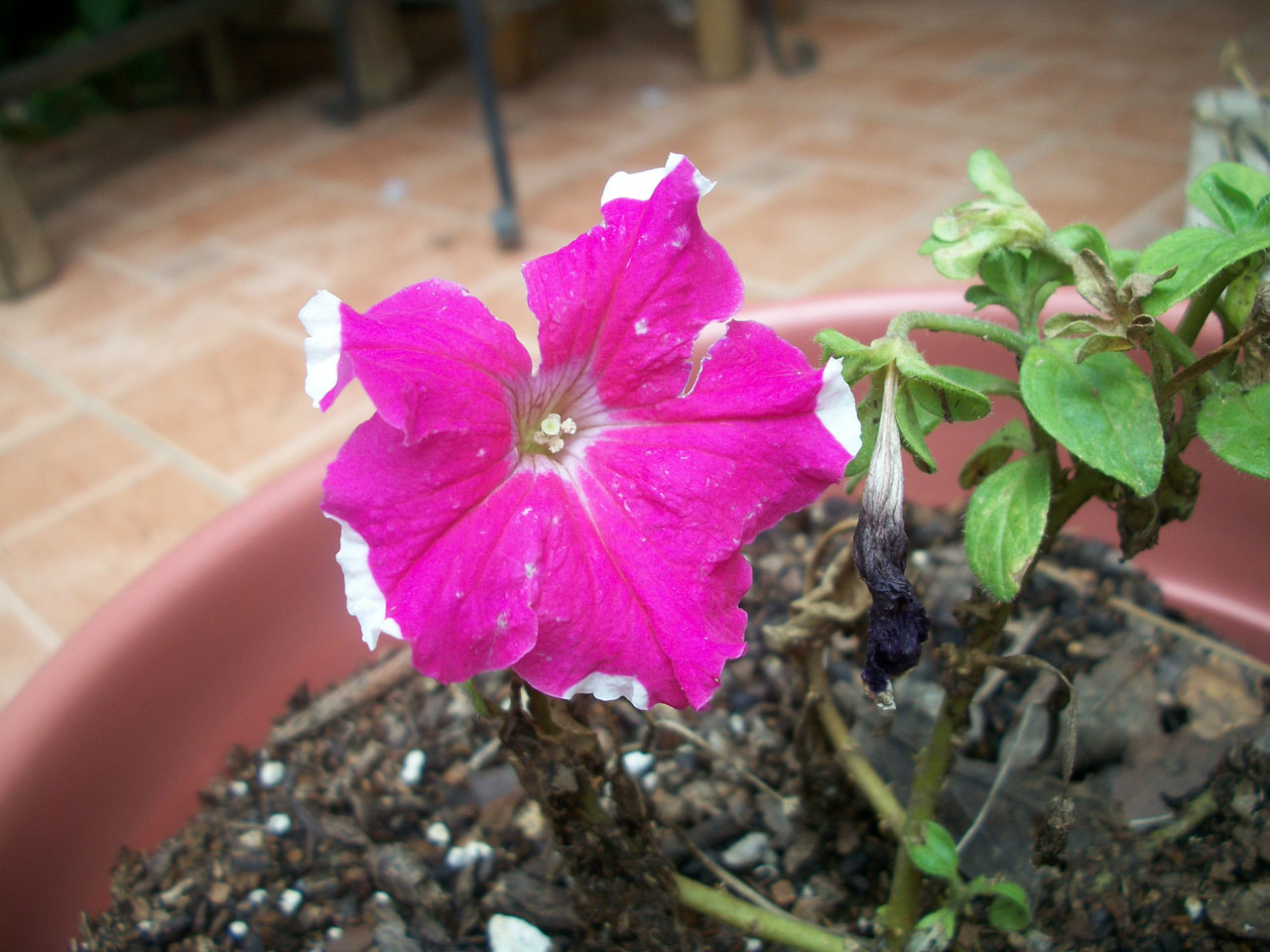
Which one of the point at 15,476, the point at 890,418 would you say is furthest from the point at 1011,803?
the point at 15,476

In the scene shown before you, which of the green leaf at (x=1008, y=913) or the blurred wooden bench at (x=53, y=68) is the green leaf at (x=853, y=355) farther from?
the blurred wooden bench at (x=53, y=68)

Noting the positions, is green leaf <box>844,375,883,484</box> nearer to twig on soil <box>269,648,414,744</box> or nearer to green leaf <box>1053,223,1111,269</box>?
green leaf <box>1053,223,1111,269</box>

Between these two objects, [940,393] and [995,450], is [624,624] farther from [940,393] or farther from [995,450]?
[995,450]

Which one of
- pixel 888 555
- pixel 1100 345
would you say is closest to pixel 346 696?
pixel 888 555

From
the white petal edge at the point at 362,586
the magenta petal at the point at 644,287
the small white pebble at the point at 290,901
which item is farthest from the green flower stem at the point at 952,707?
the small white pebble at the point at 290,901

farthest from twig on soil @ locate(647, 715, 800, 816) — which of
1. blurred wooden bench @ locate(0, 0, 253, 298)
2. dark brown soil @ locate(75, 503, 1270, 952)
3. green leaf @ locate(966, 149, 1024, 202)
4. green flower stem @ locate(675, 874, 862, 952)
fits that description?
blurred wooden bench @ locate(0, 0, 253, 298)

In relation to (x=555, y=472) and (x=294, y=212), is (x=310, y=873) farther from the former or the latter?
(x=294, y=212)
